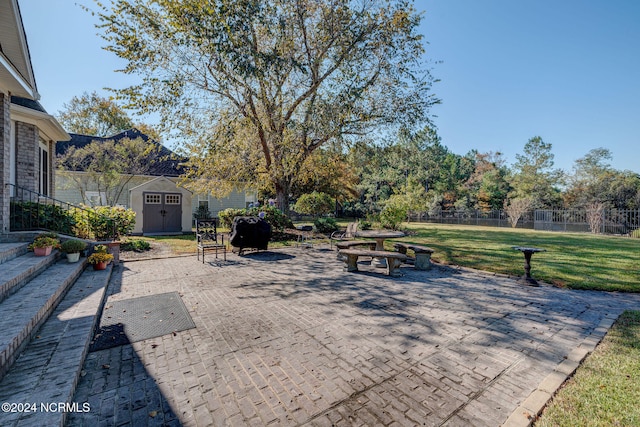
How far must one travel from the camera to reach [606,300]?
5359 mm

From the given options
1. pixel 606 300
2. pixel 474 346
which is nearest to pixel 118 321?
pixel 474 346

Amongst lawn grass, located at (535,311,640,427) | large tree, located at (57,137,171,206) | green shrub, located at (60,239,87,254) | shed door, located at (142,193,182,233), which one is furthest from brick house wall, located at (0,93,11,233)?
lawn grass, located at (535,311,640,427)

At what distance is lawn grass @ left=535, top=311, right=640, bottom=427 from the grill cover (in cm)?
862

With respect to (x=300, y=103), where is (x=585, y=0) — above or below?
above

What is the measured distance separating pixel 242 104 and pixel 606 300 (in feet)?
39.4

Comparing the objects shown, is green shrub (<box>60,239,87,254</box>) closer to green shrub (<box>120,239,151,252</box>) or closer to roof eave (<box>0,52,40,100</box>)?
green shrub (<box>120,239,151,252</box>)

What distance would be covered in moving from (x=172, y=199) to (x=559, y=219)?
29.5 meters

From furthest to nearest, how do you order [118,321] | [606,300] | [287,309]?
[606,300]
[287,309]
[118,321]

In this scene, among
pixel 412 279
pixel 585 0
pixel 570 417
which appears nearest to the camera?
pixel 570 417

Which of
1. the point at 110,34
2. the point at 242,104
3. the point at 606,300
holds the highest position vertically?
the point at 110,34

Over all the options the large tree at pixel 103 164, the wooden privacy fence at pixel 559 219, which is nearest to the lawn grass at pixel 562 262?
the large tree at pixel 103 164

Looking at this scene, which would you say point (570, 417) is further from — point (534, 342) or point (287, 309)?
point (287, 309)

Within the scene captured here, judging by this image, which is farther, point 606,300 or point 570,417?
point 606,300

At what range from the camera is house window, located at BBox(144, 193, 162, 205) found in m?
14.6
